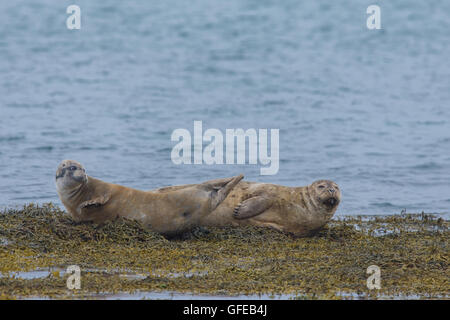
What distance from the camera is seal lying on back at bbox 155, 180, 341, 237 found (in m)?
10.1

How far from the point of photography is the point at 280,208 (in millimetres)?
10328

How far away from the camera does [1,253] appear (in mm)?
8445

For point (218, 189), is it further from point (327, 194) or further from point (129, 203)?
point (327, 194)

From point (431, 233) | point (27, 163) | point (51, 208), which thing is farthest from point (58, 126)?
point (431, 233)

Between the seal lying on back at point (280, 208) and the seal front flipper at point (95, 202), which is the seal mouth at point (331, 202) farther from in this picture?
the seal front flipper at point (95, 202)

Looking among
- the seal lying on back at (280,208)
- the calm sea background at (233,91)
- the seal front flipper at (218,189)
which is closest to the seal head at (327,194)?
the seal lying on back at (280,208)

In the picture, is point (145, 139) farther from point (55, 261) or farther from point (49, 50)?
point (49, 50)

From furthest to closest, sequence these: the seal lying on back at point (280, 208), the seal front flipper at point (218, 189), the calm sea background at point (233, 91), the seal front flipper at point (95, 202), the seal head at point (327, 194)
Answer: the calm sea background at point (233, 91) < the seal head at point (327, 194) < the seal lying on back at point (280, 208) < the seal front flipper at point (218, 189) < the seal front flipper at point (95, 202)

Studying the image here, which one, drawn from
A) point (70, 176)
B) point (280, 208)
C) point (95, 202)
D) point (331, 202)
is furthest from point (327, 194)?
point (70, 176)

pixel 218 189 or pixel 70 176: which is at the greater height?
pixel 70 176

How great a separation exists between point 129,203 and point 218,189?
37.1 inches

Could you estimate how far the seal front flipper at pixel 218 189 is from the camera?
9.78 meters

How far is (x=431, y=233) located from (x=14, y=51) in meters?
24.0

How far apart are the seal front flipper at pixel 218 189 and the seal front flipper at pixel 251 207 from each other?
11.7 inches
